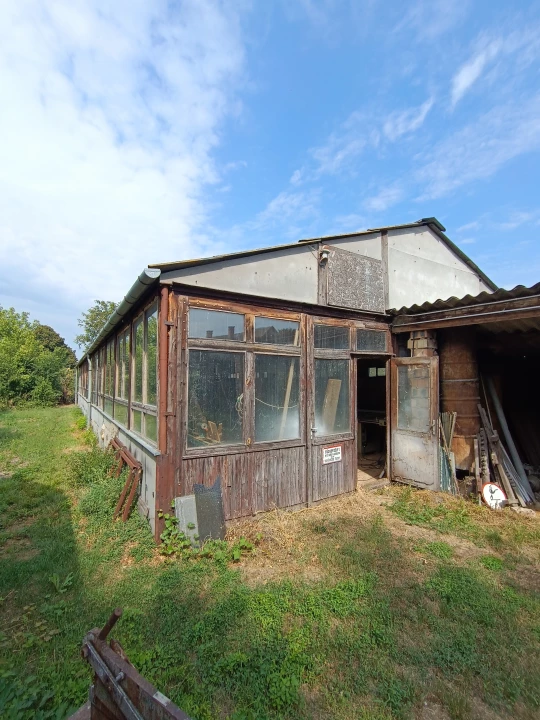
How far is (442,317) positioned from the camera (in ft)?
19.1

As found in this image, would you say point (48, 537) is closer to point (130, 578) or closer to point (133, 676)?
point (130, 578)

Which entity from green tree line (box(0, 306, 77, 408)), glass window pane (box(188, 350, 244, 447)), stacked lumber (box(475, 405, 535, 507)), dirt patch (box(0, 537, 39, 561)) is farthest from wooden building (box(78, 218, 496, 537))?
green tree line (box(0, 306, 77, 408))

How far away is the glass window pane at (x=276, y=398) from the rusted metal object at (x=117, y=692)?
3412 millimetres

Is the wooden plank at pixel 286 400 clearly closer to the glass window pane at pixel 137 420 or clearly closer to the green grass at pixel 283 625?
the green grass at pixel 283 625

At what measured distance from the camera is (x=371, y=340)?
6398mm

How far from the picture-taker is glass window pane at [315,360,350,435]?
561 centimetres

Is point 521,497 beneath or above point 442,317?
beneath

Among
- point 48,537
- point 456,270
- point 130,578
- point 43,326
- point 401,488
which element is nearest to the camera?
point 130,578

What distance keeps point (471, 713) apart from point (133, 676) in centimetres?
213

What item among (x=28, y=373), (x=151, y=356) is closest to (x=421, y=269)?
(x=151, y=356)

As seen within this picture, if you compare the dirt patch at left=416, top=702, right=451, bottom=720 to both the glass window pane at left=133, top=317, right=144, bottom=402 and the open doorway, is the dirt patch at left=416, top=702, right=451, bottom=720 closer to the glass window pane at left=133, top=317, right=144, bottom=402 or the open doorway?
the glass window pane at left=133, top=317, right=144, bottom=402

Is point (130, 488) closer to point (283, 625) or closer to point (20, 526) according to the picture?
point (20, 526)

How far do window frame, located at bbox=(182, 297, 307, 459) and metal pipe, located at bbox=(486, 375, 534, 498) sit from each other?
4017 mm

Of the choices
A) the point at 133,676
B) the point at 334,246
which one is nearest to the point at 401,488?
the point at 334,246
